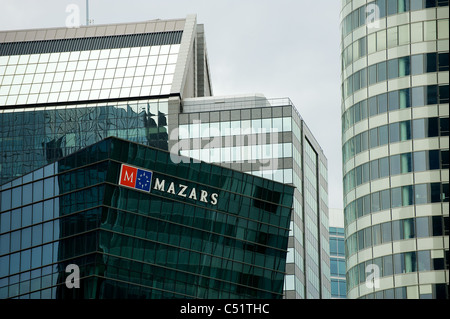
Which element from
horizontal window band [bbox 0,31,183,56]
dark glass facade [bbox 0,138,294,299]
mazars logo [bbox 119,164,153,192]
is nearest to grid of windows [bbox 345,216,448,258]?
dark glass facade [bbox 0,138,294,299]

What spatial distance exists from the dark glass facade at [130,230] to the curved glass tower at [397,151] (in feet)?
62.5

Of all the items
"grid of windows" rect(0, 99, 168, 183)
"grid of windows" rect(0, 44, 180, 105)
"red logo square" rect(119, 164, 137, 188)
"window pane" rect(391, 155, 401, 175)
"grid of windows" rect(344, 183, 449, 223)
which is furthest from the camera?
"grid of windows" rect(0, 44, 180, 105)

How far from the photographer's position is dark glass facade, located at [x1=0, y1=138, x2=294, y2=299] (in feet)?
358

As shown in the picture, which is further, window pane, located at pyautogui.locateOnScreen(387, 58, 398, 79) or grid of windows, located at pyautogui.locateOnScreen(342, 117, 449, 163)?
window pane, located at pyautogui.locateOnScreen(387, 58, 398, 79)

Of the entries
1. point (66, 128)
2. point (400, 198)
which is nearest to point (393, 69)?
point (400, 198)

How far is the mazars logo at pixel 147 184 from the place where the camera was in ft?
363

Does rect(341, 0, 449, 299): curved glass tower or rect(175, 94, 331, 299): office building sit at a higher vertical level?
rect(175, 94, 331, 299): office building

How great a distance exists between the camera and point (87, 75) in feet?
536

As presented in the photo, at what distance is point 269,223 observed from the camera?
12269cm

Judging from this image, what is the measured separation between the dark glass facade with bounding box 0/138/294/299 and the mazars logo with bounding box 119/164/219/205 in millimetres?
147

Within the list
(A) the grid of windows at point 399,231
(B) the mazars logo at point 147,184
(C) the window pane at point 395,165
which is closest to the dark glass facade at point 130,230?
(B) the mazars logo at point 147,184

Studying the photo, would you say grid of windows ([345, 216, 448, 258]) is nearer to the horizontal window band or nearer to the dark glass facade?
the dark glass facade

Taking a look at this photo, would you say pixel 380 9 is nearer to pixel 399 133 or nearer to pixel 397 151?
pixel 399 133
